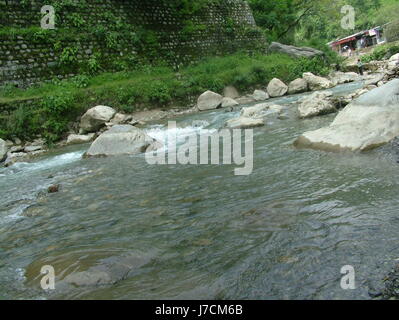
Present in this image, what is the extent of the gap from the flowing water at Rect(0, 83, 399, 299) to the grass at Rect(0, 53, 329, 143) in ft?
22.5

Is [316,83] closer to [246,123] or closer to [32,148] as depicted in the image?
[246,123]

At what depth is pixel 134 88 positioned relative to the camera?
15.5 m

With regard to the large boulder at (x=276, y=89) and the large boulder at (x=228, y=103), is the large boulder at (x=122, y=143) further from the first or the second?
the large boulder at (x=276, y=89)

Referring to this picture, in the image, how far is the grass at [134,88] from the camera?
42.1 ft

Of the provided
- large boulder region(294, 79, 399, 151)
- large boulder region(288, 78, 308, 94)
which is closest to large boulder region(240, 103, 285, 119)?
large boulder region(294, 79, 399, 151)

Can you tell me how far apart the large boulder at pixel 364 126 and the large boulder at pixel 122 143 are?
3848mm

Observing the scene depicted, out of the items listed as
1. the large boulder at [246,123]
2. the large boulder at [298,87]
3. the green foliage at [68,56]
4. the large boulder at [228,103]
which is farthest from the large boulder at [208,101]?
the large boulder at [246,123]

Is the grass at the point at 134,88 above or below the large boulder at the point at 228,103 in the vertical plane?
above

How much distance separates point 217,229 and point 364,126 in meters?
3.53

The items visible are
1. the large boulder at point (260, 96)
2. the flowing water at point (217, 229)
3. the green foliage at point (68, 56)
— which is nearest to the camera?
the flowing water at point (217, 229)
